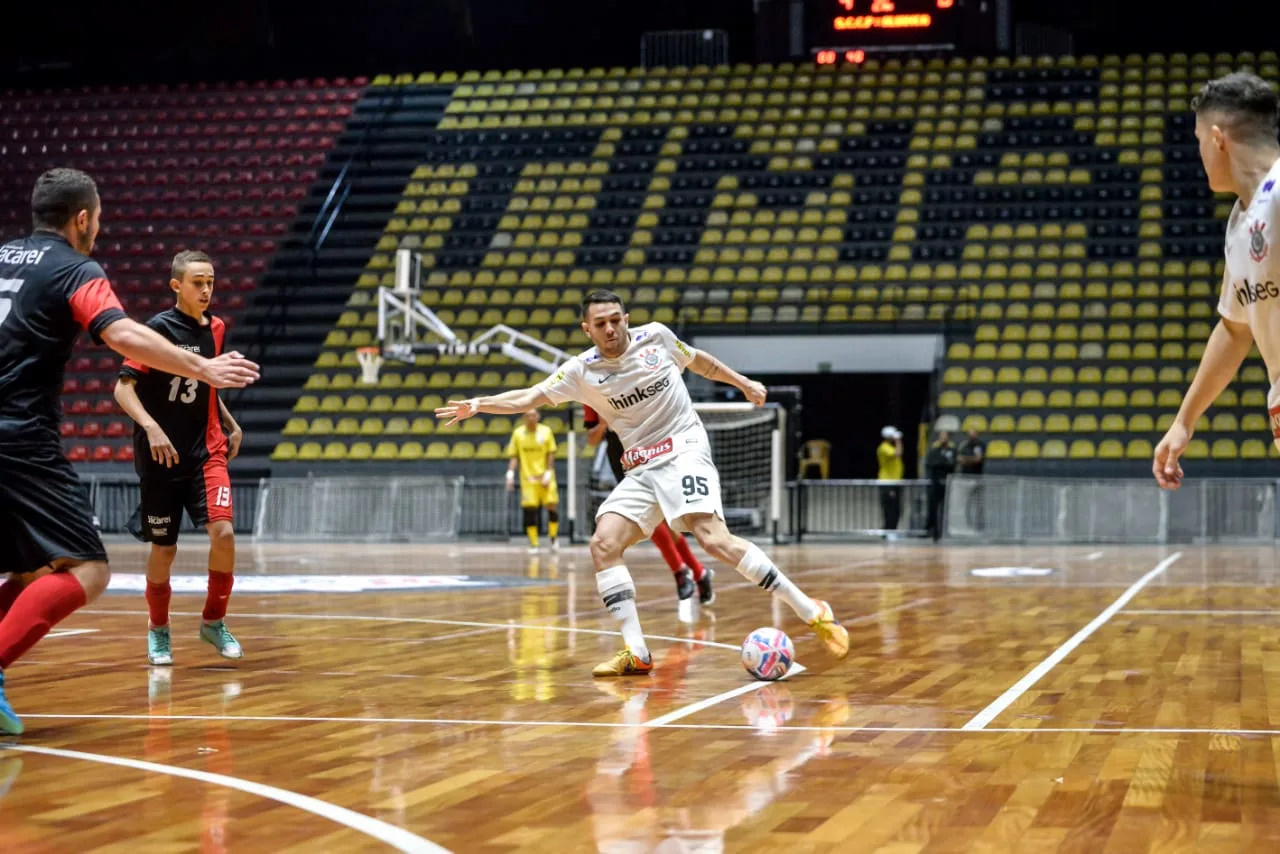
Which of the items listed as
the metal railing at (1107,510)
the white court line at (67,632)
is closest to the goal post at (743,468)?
the metal railing at (1107,510)

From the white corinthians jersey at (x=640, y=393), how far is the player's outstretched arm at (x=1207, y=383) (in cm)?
339

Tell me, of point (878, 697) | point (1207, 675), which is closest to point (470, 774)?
point (878, 697)

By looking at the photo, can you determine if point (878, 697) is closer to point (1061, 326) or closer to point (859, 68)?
point (1061, 326)

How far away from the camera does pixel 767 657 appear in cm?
765

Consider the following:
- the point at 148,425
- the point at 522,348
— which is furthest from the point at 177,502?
the point at 522,348

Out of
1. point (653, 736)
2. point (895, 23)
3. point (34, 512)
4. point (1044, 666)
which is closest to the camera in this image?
point (34, 512)

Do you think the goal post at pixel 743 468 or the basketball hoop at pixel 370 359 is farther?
the goal post at pixel 743 468

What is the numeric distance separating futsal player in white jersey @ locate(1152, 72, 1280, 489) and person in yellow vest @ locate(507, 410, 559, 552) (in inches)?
676

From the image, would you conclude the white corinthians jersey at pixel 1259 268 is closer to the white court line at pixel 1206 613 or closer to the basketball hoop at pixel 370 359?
the white court line at pixel 1206 613

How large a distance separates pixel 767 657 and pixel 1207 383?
10.1 ft

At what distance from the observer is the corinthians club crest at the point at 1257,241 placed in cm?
459

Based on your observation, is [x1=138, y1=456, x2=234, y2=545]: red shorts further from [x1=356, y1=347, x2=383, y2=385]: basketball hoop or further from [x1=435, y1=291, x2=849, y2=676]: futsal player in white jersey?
[x1=356, y1=347, x2=383, y2=385]: basketball hoop

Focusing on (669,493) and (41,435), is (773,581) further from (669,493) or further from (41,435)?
(41,435)

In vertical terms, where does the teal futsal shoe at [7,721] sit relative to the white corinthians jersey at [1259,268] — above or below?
below
